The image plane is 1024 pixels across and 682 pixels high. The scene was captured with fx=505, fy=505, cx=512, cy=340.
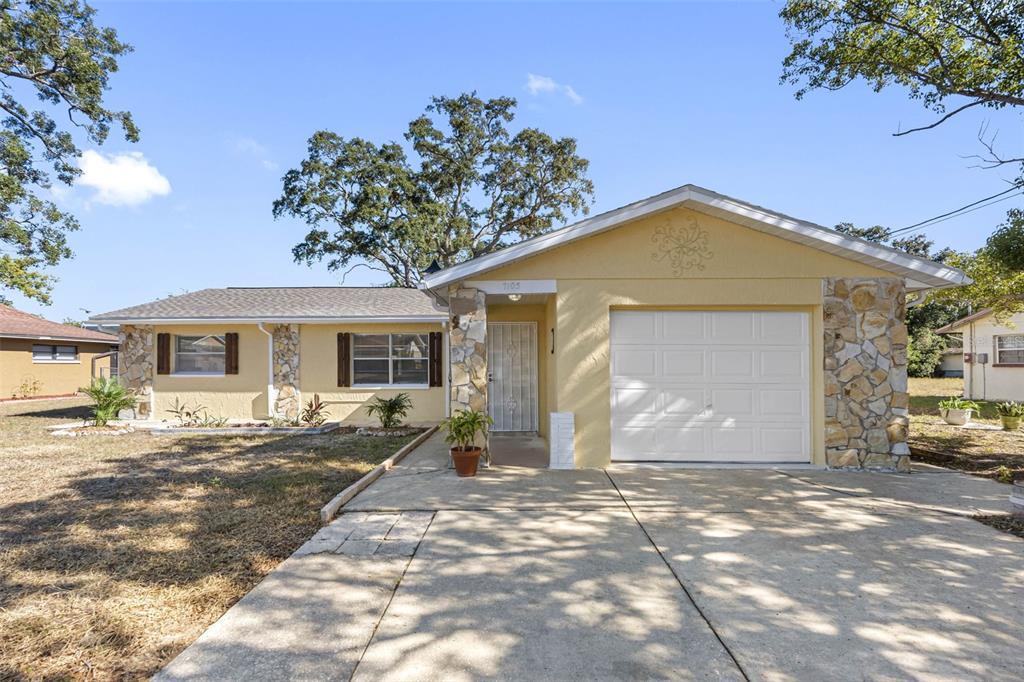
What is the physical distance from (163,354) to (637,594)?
13.7m

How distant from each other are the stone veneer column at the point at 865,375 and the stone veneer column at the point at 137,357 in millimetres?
15012

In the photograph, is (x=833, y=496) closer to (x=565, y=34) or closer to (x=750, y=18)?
(x=750, y=18)

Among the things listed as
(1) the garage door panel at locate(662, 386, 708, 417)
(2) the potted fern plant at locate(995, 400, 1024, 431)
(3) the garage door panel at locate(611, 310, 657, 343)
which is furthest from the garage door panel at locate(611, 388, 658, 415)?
(2) the potted fern plant at locate(995, 400, 1024, 431)

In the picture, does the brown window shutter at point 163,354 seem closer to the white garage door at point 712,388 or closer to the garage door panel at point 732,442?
the white garage door at point 712,388

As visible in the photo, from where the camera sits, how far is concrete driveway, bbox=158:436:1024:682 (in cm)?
270

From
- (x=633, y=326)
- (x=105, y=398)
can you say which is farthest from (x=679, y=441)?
(x=105, y=398)

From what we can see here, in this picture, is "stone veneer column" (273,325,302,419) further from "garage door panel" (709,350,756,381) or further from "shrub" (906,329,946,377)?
"shrub" (906,329,946,377)

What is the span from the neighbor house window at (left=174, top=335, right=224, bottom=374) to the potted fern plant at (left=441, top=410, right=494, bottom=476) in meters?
9.18

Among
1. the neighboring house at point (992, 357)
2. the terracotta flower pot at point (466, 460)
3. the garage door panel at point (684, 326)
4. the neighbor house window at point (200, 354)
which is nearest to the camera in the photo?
the terracotta flower pot at point (466, 460)

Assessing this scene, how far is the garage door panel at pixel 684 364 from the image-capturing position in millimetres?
7574

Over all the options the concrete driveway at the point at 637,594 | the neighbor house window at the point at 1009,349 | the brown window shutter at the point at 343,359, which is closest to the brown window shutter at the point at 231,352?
the brown window shutter at the point at 343,359

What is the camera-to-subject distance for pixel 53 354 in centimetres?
2102

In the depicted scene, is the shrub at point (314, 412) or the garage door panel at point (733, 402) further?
the shrub at point (314, 412)

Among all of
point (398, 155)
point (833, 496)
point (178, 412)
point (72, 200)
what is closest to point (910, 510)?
point (833, 496)
